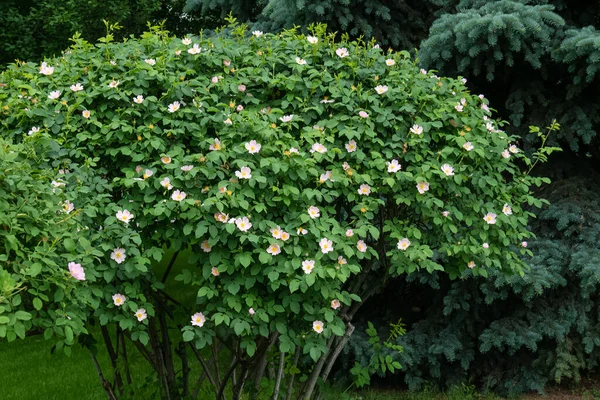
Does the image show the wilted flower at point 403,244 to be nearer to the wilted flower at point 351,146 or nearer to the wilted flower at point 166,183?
the wilted flower at point 351,146

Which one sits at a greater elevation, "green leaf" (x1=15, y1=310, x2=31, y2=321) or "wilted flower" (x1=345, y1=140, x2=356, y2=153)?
"wilted flower" (x1=345, y1=140, x2=356, y2=153)

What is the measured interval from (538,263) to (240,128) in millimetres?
2496

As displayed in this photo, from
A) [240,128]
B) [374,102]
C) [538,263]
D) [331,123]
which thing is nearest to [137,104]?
[240,128]

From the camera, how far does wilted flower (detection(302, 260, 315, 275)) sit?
2.55 m

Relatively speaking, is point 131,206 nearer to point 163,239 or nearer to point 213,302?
point 163,239

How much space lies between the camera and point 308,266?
2.56m

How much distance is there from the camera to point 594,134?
4566 millimetres

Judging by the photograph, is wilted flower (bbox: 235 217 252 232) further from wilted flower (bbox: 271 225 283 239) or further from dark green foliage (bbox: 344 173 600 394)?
dark green foliage (bbox: 344 173 600 394)

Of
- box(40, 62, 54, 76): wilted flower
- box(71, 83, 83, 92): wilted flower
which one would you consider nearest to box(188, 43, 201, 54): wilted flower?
box(71, 83, 83, 92): wilted flower

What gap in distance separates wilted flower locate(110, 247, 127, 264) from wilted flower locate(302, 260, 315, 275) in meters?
0.64

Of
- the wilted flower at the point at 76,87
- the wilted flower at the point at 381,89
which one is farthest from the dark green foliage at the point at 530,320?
the wilted flower at the point at 76,87

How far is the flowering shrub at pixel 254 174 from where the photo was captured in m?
2.60

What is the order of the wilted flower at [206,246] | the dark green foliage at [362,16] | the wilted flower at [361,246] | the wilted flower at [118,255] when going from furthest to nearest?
the dark green foliage at [362,16] < the wilted flower at [361,246] < the wilted flower at [206,246] < the wilted flower at [118,255]

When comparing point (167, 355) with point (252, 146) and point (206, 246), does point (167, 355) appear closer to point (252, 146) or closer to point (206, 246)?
point (206, 246)
